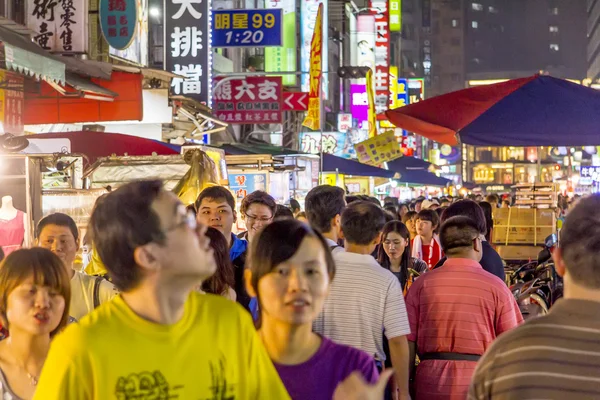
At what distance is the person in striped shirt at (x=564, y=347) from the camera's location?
319 cm

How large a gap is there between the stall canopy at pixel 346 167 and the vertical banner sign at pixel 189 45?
6.40 metres

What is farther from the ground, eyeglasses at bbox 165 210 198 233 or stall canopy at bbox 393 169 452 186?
stall canopy at bbox 393 169 452 186

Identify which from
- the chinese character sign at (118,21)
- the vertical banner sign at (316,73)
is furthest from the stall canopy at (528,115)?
the vertical banner sign at (316,73)

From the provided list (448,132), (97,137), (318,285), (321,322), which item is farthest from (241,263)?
(97,137)

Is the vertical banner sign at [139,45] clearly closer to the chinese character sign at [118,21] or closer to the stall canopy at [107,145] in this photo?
the chinese character sign at [118,21]

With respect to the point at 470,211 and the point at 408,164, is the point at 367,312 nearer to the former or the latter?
the point at 470,211

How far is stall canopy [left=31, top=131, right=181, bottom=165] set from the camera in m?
12.5

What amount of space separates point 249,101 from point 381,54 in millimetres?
37208

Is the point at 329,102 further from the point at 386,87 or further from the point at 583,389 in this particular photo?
the point at 583,389

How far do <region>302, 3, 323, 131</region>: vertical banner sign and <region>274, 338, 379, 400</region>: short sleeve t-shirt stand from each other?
21134 millimetres

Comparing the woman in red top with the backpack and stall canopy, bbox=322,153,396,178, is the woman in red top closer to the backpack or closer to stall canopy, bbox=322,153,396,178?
the backpack

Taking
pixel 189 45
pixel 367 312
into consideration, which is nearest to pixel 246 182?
pixel 189 45

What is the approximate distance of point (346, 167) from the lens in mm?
27906

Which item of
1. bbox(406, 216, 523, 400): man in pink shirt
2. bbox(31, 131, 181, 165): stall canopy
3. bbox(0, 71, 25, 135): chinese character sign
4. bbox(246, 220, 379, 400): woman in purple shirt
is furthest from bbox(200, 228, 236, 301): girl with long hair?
bbox(0, 71, 25, 135): chinese character sign
